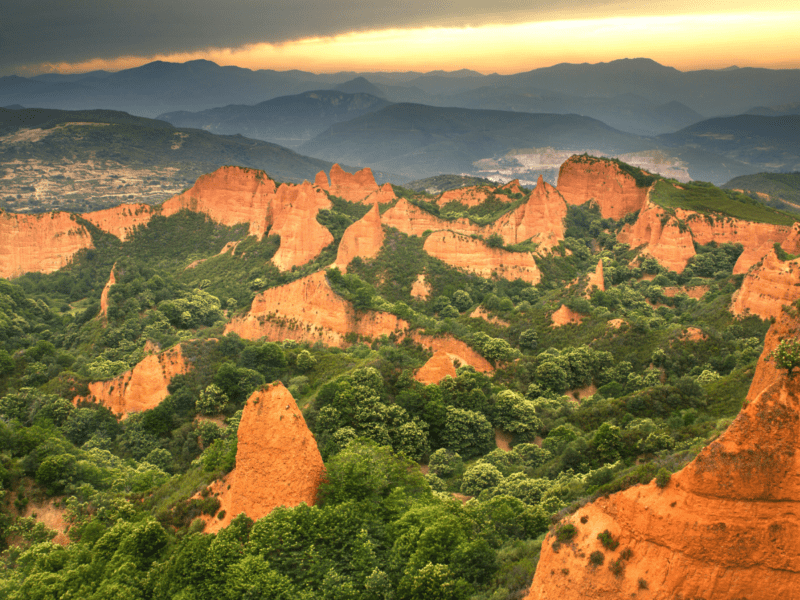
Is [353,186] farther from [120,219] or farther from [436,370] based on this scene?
[436,370]

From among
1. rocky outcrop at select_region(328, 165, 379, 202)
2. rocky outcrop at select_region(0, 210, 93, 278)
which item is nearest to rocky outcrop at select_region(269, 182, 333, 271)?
rocky outcrop at select_region(328, 165, 379, 202)

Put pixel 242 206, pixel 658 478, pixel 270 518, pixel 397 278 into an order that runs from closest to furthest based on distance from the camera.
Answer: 1. pixel 658 478
2. pixel 270 518
3. pixel 397 278
4. pixel 242 206

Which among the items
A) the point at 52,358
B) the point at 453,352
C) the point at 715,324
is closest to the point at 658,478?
the point at 453,352

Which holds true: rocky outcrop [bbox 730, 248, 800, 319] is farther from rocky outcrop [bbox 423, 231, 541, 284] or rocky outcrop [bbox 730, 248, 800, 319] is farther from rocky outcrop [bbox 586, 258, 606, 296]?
rocky outcrop [bbox 423, 231, 541, 284]

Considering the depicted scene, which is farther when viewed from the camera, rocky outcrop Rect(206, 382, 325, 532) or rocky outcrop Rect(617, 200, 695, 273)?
rocky outcrop Rect(617, 200, 695, 273)

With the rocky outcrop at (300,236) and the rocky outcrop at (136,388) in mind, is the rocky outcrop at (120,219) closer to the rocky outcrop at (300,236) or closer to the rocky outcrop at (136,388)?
the rocky outcrop at (300,236)

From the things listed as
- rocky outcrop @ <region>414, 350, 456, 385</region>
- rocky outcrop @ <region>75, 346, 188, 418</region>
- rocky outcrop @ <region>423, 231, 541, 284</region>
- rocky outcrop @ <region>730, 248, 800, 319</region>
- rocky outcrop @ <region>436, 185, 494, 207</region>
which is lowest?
rocky outcrop @ <region>75, 346, 188, 418</region>

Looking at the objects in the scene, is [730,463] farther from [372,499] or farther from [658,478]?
[372,499]

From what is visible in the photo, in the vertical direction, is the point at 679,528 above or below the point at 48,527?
above
